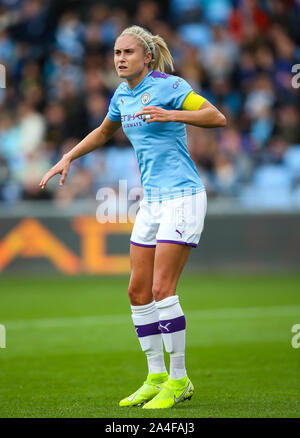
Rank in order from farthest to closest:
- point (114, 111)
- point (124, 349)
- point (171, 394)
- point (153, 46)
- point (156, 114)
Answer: point (124, 349) → point (114, 111) → point (153, 46) → point (171, 394) → point (156, 114)

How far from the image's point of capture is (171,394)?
5.67 metres

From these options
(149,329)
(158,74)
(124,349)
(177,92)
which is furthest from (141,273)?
(124,349)

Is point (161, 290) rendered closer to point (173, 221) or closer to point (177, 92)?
point (173, 221)

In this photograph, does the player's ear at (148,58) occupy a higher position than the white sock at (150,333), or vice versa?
the player's ear at (148,58)

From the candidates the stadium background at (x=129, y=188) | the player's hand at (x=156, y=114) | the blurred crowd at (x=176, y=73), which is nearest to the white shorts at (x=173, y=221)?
the player's hand at (x=156, y=114)

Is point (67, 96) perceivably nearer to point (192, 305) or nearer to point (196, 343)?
point (192, 305)

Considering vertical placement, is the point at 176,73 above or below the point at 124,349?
above

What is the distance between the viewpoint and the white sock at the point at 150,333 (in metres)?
5.96

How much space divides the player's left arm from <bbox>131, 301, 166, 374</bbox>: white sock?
1.37m

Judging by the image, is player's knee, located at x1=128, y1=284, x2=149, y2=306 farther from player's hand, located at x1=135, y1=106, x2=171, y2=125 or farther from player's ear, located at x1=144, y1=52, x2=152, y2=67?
player's ear, located at x1=144, y1=52, x2=152, y2=67

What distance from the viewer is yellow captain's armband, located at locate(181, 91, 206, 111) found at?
5.52 m

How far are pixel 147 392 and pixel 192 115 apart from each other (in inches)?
75.7

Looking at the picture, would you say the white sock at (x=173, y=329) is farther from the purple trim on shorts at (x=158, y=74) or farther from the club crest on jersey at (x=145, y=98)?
the purple trim on shorts at (x=158, y=74)

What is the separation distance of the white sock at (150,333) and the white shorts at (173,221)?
0.47 m
